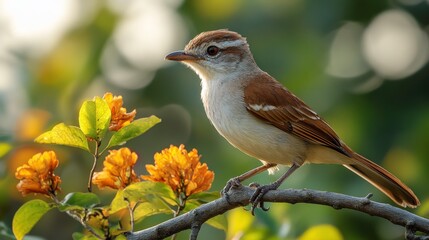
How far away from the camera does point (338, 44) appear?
851 centimetres

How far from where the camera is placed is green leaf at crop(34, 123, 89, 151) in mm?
3693

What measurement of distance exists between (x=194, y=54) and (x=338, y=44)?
8.27 ft

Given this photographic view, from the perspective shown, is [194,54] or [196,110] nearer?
[194,54]

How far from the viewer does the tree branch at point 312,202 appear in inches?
143

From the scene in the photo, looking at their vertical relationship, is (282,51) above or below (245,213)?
above

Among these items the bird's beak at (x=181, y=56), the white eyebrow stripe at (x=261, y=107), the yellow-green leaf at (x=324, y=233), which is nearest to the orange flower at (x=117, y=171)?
the yellow-green leaf at (x=324, y=233)

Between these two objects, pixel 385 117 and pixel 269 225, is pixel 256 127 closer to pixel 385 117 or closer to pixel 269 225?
pixel 269 225

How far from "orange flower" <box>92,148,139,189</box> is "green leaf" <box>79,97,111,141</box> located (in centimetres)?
13

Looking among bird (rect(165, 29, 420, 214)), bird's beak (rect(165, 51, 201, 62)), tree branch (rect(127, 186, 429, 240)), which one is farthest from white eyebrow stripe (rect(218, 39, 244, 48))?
tree branch (rect(127, 186, 429, 240))

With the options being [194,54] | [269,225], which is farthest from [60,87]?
[269,225]

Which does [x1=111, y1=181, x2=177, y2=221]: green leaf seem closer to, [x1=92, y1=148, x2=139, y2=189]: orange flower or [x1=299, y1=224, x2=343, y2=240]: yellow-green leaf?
[x1=92, y1=148, x2=139, y2=189]: orange flower

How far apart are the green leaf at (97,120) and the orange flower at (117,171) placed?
13 cm

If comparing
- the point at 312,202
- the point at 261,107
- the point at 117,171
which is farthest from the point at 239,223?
the point at 261,107

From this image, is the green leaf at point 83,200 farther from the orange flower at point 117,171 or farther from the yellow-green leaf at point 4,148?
the yellow-green leaf at point 4,148
